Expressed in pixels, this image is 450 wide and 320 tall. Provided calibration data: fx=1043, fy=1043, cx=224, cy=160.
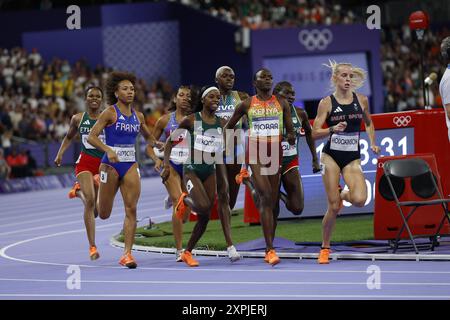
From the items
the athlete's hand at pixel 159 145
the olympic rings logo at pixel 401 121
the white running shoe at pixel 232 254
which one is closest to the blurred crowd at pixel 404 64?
the olympic rings logo at pixel 401 121

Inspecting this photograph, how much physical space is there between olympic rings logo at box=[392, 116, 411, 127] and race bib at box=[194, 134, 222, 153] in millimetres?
3827

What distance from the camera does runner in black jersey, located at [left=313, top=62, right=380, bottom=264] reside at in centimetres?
1128

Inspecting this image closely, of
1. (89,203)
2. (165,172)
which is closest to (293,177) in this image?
(165,172)

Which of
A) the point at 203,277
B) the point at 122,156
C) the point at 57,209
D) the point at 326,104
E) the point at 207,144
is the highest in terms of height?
the point at 326,104

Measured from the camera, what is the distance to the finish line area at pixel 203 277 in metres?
9.19

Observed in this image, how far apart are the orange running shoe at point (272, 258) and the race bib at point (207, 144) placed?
4.24 ft

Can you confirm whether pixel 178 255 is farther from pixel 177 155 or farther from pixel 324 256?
pixel 324 256

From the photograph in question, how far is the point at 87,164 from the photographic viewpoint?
12.7 metres

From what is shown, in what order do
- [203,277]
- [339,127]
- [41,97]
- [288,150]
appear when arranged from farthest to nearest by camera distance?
[41,97] → [288,150] → [339,127] → [203,277]

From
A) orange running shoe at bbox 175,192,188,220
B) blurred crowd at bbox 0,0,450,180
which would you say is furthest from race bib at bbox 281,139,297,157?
blurred crowd at bbox 0,0,450,180

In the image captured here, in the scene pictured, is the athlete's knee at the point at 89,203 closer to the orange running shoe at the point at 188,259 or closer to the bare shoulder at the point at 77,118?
the bare shoulder at the point at 77,118

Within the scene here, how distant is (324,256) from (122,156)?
249 cm

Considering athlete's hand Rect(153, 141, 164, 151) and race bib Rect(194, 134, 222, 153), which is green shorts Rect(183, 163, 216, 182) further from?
athlete's hand Rect(153, 141, 164, 151)

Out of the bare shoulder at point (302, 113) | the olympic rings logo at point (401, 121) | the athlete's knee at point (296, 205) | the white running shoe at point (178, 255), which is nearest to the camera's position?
the white running shoe at point (178, 255)
